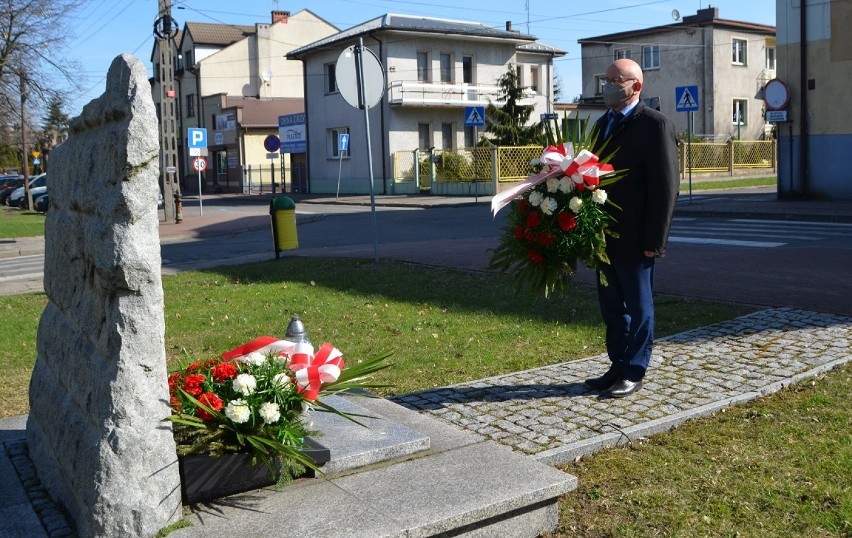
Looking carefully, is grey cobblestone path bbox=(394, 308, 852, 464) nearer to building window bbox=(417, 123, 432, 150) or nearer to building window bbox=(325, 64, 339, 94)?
building window bbox=(417, 123, 432, 150)

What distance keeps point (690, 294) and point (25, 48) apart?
29184 millimetres

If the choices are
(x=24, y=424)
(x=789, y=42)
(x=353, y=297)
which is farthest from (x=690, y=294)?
(x=789, y=42)

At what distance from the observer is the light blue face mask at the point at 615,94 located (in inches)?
209

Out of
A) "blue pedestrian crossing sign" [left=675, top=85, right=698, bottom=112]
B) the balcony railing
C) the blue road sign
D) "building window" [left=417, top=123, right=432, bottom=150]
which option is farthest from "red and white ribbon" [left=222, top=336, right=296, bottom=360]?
"building window" [left=417, top=123, right=432, bottom=150]

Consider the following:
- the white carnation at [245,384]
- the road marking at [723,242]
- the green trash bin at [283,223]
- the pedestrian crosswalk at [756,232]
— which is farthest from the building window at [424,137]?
the white carnation at [245,384]

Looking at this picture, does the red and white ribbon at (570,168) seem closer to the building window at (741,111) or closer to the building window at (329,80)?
the building window at (329,80)

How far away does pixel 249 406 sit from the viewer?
3762 mm

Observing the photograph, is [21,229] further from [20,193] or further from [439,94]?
[20,193]

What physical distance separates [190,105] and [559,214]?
2449 inches

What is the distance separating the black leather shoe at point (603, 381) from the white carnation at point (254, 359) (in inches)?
96.9

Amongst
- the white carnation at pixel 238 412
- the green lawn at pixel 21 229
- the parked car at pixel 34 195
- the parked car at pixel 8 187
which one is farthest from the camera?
the parked car at pixel 8 187

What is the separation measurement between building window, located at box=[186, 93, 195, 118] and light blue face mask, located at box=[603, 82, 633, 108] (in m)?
61.2

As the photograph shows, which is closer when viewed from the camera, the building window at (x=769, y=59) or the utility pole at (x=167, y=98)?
the utility pole at (x=167, y=98)

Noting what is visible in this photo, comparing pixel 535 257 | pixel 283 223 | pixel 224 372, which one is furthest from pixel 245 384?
pixel 283 223
